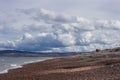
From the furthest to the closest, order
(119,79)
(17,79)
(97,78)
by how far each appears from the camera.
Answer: (17,79) < (97,78) < (119,79)

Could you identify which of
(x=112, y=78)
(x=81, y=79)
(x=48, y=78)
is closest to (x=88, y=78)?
(x=81, y=79)

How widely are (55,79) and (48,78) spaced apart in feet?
4.95

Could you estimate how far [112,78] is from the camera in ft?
97.2

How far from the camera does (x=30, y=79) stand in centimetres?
3475

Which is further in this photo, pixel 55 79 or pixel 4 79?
pixel 4 79

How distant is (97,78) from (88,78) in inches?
37.3

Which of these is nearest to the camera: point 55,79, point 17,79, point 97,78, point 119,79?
point 119,79

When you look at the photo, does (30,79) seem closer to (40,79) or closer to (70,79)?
(40,79)

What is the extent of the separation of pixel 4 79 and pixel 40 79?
18.0ft

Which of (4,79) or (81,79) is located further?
(4,79)

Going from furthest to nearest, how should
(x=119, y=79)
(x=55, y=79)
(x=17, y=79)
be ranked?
(x=17, y=79) < (x=55, y=79) < (x=119, y=79)

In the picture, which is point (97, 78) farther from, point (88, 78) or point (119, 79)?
point (119, 79)

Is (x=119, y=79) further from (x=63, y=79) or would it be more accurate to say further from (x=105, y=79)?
(x=63, y=79)

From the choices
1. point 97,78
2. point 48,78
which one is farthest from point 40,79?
point 97,78
